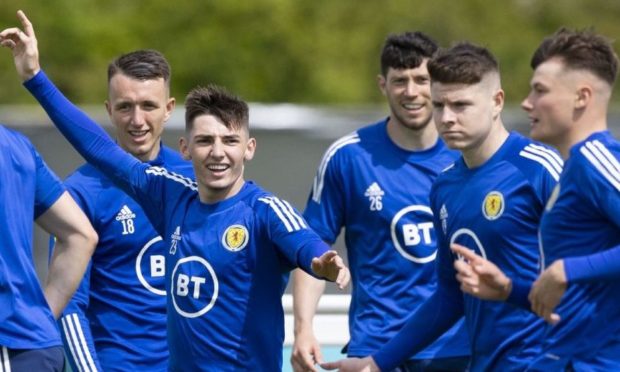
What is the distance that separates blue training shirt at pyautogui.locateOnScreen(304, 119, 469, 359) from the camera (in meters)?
7.59

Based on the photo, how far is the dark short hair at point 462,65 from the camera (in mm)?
6445

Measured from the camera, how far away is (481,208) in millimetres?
6258

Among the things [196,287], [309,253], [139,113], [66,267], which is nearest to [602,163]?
[309,253]

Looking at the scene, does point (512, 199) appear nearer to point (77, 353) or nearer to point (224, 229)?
point (224, 229)

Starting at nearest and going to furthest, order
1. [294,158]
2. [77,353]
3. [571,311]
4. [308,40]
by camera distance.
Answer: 1. [571,311]
2. [77,353]
3. [294,158]
4. [308,40]

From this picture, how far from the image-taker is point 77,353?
24.3 feet

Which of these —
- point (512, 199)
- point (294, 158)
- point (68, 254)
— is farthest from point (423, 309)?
point (294, 158)

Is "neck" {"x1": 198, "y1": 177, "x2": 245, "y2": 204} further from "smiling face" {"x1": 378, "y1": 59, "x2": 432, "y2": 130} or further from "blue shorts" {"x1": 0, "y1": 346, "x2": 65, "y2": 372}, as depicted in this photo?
"smiling face" {"x1": 378, "y1": 59, "x2": 432, "y2": 130}

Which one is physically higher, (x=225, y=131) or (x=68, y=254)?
(x=225, y=131)

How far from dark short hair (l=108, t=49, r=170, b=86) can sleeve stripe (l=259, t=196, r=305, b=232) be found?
137 centimetres

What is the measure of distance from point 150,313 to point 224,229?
1123 millimetres

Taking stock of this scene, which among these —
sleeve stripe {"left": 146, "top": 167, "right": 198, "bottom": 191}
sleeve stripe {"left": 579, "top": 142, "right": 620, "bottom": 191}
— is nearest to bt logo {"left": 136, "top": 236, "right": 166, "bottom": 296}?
sleeve stripe {"left": 146, "top": 167, "right": 198, "bottom": 191}

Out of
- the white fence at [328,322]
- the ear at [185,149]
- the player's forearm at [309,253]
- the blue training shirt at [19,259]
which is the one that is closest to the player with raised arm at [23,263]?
the blue training shirt at [19,259]

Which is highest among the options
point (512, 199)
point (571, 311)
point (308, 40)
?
point (308, 40)
